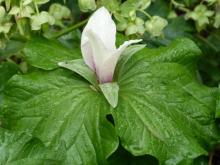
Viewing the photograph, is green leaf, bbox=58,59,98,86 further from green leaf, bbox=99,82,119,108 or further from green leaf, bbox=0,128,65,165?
green leaf, bbox=0,128,65,165

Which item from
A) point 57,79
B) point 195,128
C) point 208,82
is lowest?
point 208,82

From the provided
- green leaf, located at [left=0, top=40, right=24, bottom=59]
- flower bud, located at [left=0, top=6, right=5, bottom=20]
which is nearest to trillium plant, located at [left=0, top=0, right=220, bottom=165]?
flower bud, located at [left=0, top=6, right=5, bottom=20]

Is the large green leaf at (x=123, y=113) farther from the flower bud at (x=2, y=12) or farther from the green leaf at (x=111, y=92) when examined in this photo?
the flower bud at (x=2, y=12)

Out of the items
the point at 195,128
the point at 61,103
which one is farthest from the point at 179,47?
the point at 61,103

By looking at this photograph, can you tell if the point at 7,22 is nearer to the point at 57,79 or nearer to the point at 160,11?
the point at 57,79

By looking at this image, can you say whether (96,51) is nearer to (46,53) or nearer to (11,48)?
(46,53)

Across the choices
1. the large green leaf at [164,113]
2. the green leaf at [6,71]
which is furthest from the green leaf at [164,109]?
the green leaf at [6,71]

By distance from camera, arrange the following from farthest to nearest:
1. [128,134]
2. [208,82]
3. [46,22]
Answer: [208,82] < [46,22] < [128,134]
